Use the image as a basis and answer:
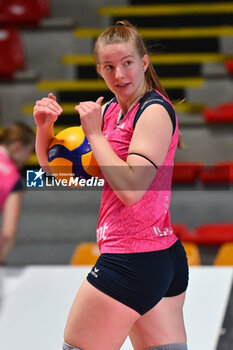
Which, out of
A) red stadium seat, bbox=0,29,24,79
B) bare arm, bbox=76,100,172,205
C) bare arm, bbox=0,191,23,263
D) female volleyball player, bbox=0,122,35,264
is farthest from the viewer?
red stadium seat, bbox=0,29,24,79

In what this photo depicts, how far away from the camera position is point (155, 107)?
4.88 feet

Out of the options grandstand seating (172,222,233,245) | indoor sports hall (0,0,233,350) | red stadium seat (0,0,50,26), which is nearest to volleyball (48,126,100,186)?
indoor sports hall (0,0,233,350)

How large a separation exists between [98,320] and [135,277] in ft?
0.42

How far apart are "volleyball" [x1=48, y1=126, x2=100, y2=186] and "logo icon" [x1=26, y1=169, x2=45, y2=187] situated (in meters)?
0.03

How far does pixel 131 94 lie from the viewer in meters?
1.54

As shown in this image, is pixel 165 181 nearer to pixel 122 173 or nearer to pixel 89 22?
pixel 122 173

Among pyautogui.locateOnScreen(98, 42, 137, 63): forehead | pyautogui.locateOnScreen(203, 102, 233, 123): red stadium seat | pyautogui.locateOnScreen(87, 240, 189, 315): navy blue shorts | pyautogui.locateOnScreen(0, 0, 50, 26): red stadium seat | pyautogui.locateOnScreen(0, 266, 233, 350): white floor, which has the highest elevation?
pyautogui.locateOnScreen(0, 0, 50, 26): red stadium seat

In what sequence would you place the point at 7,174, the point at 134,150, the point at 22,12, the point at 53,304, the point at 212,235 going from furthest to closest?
the point at 22,12 → the point at 212,235 → the point at 7,174 → the point at 53,304 → the point at 134,150

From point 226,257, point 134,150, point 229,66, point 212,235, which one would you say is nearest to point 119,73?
point 134,150

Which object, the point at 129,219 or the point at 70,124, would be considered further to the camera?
the point at 70,124

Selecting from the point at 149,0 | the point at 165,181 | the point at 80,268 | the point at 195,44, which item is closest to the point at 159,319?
the point at 165,181

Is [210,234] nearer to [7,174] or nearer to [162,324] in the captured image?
[7,174]

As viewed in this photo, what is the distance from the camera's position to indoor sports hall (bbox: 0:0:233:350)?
2.77 m

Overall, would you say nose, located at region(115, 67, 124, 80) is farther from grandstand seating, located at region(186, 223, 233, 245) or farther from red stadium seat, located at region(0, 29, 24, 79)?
red stadium seat, located at region(0, 29, 24, 79)
